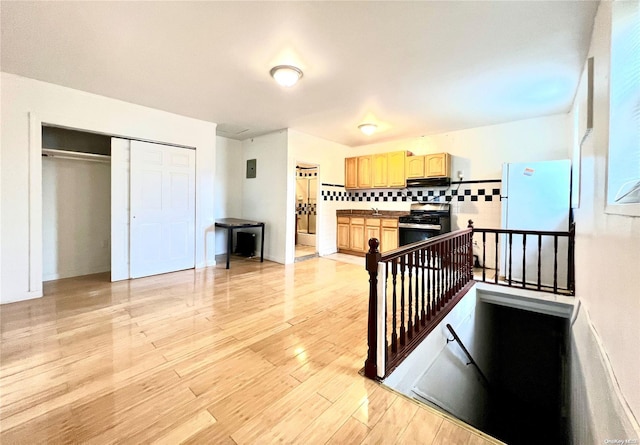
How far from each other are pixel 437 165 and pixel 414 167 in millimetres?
425

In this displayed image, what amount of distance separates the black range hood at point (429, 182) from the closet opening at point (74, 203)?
5207mm

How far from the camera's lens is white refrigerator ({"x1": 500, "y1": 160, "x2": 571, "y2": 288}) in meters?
3.52

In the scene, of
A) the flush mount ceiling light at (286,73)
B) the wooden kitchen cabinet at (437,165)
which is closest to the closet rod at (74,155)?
the flush mount ceiling light at (286,73)

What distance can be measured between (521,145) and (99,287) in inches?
263

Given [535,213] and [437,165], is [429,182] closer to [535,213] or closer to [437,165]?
[437,165]

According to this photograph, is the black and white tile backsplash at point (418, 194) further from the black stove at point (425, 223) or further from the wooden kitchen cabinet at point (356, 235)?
the wooden kitchen cabinet at point (356, 235)

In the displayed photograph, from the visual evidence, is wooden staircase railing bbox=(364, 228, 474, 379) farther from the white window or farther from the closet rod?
the closet rod

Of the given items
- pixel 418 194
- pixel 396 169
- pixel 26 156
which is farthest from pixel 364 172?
pixel 26 156

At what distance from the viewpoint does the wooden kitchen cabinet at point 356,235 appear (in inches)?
235

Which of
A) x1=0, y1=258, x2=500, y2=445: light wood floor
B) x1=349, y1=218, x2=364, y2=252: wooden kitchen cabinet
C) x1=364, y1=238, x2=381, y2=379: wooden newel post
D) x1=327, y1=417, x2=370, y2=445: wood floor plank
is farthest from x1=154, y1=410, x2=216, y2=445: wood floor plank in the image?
x1=349, y1=218, x2=364, y2=252: wooden kitchen cabinet

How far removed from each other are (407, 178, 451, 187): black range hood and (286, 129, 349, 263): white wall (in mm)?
1751

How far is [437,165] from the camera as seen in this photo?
505 cm

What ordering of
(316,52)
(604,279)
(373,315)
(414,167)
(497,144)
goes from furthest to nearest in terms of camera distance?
(414,167) < (497,144) < (316,52) < (373,315) < (604,279)

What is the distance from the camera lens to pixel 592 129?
213 cm
